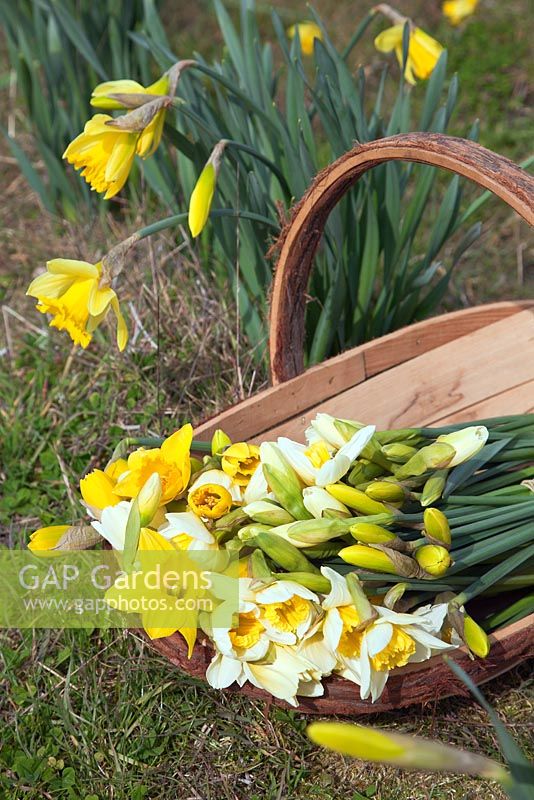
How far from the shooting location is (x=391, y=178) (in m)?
1.64

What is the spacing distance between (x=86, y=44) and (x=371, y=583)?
1.60 metres

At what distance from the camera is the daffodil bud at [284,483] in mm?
1134

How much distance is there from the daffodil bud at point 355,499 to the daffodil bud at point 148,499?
23cm

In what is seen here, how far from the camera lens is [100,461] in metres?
1.77

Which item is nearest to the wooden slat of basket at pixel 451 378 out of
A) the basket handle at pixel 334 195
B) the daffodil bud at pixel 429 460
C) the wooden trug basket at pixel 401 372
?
the wooden trug basket at pixel 401 372

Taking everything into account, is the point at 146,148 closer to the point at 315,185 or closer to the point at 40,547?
the point at 315,185

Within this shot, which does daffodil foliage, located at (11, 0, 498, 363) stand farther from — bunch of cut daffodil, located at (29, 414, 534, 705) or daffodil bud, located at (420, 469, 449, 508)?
daffodil bud, located at (420, 469, 449, 508)

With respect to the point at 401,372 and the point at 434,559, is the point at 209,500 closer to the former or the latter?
the point at 434,559

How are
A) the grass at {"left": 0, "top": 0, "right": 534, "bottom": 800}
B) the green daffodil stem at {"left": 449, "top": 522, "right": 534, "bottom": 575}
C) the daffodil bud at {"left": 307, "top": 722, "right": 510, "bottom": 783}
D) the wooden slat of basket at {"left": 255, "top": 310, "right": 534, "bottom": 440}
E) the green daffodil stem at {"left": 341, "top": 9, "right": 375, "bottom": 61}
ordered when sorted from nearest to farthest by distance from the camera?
the daffodil bud at {"left": 307, "top": 722, "right": 510, "bottom": 783} < the green daffodil stem at {"left": 449, "top": 522, "right": 534, "bottom": 575} < the grass at {"left": 0, "top": 0, "right": 534, "bottom": 800} < the wooden slat of basket at {"left": 255, "top": 310, "right": 534, "bottom": 440} < the green daffodil stem at {"left": 341, "top": 9, "right": 375, "bottom": 61}

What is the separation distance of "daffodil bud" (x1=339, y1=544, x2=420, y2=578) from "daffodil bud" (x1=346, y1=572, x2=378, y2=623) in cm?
2

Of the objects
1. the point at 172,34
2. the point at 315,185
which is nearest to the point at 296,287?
the point at 315,185

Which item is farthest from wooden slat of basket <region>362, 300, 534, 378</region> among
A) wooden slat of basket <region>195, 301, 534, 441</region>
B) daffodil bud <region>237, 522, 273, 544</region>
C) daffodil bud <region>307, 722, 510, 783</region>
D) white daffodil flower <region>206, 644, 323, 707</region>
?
daffodil bud <region>307, 722, 510, 783</region>

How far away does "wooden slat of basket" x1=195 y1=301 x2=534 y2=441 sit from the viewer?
1.39 meters

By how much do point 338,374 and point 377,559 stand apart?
503 mm
